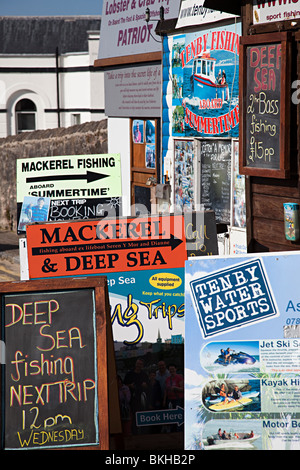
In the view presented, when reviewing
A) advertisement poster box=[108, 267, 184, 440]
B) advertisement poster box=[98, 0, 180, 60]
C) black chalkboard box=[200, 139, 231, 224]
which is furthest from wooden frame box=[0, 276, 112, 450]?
advertisement poster box=[98, 0, 180, 60]

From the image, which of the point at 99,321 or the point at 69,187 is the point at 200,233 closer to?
the point at 99,321

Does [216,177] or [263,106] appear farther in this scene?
[216,177]

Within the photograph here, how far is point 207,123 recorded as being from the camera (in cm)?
962

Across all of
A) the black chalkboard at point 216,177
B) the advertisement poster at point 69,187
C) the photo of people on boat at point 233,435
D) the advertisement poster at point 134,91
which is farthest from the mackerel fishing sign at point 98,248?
the advertisement poster at point 134,91

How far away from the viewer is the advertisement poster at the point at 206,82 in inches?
351

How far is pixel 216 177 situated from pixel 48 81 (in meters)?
26.2

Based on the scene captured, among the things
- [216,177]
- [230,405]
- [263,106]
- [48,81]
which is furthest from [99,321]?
[48,81]

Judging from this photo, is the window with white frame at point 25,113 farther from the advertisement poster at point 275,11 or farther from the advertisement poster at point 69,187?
the advertisement poster at point 275,11

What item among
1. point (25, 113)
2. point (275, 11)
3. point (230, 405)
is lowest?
point (230, 405)

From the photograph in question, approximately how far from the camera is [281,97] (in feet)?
20.4

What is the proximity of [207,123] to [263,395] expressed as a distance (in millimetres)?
6134

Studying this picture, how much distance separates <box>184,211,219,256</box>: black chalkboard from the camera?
5586 mm

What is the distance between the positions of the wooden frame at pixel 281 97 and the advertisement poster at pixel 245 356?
233 cm

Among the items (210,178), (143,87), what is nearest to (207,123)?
(210,178)
